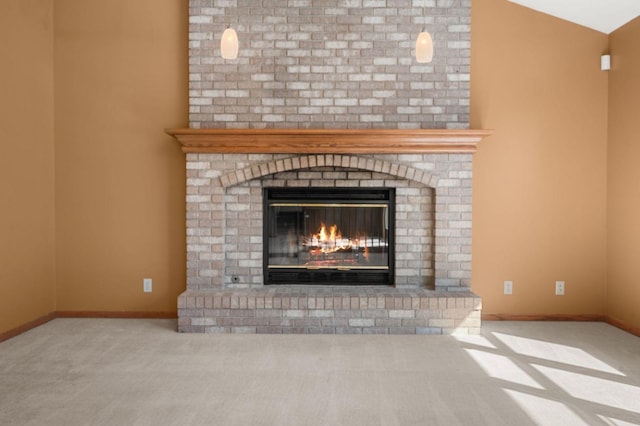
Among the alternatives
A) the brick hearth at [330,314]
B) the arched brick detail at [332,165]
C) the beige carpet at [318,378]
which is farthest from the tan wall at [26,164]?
the arched brick detail at [332,165]

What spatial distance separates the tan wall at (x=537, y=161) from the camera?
4406mm

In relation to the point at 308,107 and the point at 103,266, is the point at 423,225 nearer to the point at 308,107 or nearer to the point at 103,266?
the point at 308,107

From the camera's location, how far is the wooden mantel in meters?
4.09

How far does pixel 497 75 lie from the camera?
442 cm

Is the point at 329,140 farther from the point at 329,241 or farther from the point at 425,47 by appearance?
the point at 425,47

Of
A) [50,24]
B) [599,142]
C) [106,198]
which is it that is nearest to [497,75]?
[599,142]

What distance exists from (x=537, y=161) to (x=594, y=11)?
1242 millimetres

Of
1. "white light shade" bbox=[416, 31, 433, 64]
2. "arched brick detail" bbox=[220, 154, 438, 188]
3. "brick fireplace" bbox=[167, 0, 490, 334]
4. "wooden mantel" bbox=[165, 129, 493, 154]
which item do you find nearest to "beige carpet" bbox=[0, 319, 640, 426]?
"brick fireplace" bbox=[167, 0, 490, 334]

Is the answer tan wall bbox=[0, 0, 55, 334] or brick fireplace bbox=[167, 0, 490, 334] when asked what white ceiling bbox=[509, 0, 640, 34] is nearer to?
brick fireplace bbox=[167, 0, 490, 334]

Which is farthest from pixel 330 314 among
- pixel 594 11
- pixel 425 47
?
pixel 594 11

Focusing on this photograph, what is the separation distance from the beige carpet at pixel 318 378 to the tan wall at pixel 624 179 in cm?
32

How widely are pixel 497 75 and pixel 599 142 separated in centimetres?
104

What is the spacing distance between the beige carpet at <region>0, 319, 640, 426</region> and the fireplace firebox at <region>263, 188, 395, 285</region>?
68 cm

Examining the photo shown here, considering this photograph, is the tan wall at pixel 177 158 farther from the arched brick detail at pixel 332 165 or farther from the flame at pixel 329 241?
the flame at pixel 329 241
